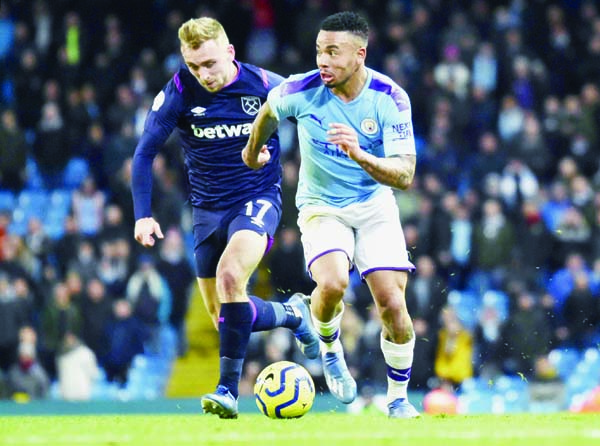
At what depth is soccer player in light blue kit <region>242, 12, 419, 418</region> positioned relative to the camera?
8633 millimetres

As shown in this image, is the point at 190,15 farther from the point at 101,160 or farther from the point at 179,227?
the point at 179,227

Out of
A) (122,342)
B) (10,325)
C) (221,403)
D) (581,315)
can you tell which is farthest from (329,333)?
(10,325)

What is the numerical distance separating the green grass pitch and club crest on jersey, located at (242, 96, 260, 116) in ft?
7.57

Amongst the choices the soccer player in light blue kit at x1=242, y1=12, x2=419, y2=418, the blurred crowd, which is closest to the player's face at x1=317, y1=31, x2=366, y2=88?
the soccer player in light blue kit at x1=242, y1=12, x2=419, y2=418

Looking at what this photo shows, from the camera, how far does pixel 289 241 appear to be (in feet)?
53.9

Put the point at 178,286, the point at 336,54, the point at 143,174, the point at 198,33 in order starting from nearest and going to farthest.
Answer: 1. the point at 336,54
2. the point at 198,33
3. the point at 143,174
4. the point at 178,286

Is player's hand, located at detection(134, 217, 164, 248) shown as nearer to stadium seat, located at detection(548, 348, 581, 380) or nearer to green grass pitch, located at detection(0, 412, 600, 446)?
green grass pitch, located at detection(0, 412, 600, 446)

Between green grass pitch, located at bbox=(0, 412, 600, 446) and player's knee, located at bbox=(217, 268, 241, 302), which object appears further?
player's knee, located at bbox=(217, 268, 241, 302)

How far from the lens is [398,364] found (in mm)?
9195

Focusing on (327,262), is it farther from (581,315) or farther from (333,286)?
(581,315)

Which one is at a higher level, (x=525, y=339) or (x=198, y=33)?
(x=198, y=33)

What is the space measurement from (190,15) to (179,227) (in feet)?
19.9

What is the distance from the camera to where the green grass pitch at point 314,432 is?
6.83m

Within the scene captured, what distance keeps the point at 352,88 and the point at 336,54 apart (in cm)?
34
